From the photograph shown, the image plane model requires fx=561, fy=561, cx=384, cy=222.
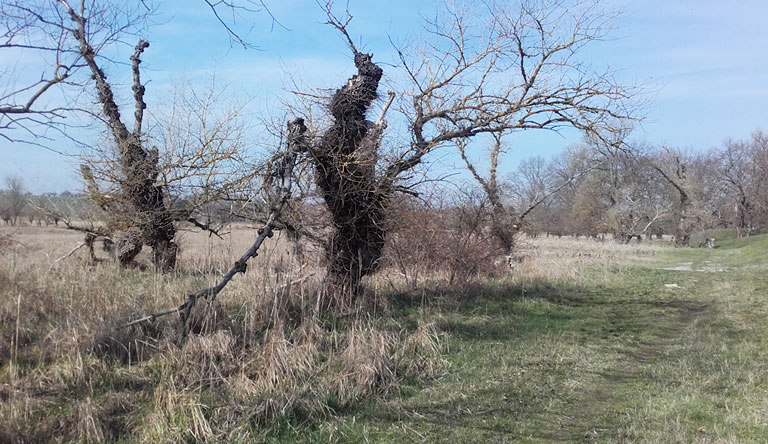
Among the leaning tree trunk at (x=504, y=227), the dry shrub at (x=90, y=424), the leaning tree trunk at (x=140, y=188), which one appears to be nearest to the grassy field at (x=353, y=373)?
the dry shrub at (x=90, y=424)

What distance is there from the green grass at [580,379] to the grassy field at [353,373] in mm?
25

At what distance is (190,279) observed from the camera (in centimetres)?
866

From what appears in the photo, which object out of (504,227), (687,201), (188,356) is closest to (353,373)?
(188,356)

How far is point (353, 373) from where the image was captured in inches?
232

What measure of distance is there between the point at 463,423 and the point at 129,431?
2899 mm

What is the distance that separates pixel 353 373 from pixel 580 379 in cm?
265

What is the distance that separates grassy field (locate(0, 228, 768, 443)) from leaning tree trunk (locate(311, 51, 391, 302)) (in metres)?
0.79

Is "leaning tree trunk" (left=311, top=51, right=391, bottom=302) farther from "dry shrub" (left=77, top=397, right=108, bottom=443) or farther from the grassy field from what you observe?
"dry shrub" (left=77, top=397, right=108, bottom=443)

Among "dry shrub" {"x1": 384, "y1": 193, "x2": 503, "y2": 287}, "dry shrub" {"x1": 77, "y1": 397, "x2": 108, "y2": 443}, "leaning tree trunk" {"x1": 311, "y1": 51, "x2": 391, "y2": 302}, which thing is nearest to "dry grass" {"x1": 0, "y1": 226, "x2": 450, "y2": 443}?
"dry shrub" {"x1": 77, "y1": 397, "x2": 108, "y2": 443}

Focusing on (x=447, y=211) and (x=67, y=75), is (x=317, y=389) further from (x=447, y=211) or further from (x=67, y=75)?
(x=447, y=211)

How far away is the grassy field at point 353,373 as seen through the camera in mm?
4840

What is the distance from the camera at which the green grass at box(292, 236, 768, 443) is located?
492 centimetres

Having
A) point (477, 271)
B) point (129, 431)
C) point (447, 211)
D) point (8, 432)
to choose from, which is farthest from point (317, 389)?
point (477, 271)

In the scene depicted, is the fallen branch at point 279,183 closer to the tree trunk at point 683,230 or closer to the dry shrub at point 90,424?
the dry shrub at point 90,424
